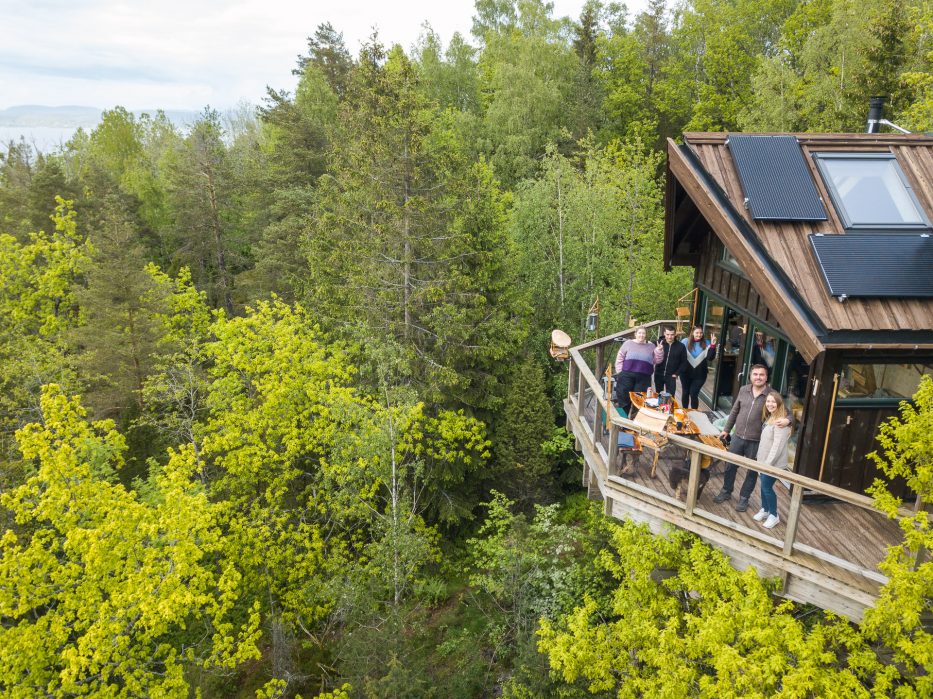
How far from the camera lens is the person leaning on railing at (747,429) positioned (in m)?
7.74

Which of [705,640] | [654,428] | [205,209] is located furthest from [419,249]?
[205,209]

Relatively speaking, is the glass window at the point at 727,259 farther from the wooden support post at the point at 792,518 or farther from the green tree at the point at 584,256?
the green tree at the point at 584,256

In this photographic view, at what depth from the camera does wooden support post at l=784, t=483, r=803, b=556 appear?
6934 millimetres

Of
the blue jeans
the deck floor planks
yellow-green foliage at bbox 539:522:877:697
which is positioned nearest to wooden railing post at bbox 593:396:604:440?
the deck floor planks

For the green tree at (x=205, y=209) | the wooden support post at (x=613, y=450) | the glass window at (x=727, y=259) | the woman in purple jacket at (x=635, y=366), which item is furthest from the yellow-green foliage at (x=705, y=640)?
the green tree at (x=205, y=209)

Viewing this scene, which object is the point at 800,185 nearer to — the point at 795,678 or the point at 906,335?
the point at 906,335

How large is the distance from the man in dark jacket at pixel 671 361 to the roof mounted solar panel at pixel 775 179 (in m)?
2.75

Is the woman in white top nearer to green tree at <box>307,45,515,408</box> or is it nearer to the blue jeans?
the blue jeans

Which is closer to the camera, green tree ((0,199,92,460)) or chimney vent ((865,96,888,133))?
chimney vent ((865,96,888,133))

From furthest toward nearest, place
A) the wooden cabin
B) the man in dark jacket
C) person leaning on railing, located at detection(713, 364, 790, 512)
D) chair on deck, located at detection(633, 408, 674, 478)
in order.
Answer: the man in dark jacket
chair on deck, located at detection(633, 408, 674, 478)
person leaning on railing, located at detection(713, 364, 790, 512)
the wooden cabin

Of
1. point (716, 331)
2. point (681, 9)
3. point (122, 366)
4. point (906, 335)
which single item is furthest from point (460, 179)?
point (681, 9)

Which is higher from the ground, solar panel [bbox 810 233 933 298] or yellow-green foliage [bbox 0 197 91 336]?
solar panel [bbox 810 233 933 298]

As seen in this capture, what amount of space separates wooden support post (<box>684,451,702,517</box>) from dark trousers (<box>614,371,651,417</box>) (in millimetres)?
2362

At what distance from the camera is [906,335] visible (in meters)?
7.41
